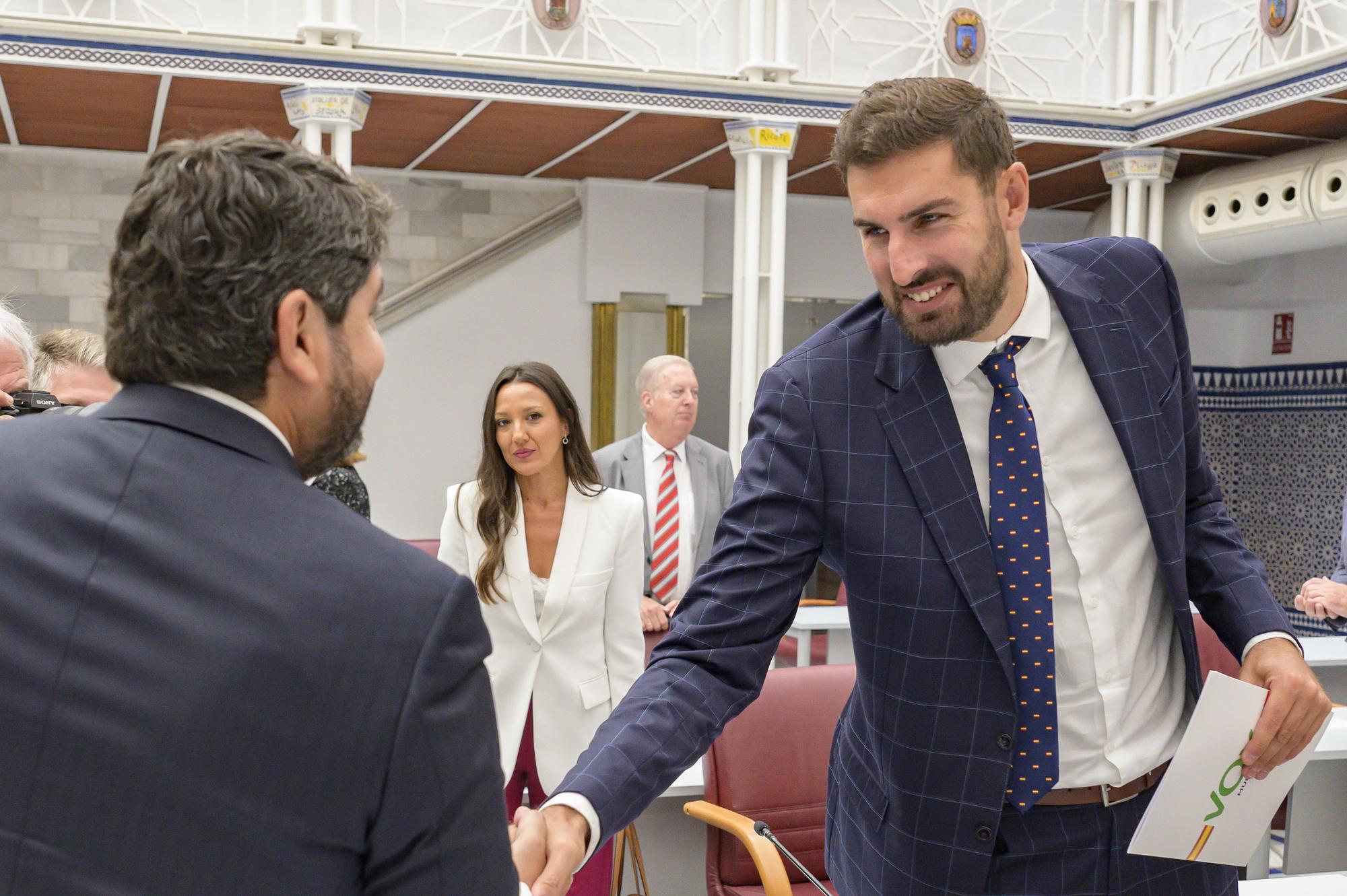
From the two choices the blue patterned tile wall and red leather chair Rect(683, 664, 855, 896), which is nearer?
red leather chair Rect(683, 664, 855, 896)

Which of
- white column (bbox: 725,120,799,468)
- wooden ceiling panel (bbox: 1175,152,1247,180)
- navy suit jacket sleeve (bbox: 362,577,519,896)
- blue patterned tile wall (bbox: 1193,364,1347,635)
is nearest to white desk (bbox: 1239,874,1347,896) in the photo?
navy suit jacket sleeve (bbox: 362,577,519,896)

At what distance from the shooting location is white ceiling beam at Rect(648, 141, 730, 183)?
28.2 ft

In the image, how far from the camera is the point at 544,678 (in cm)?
367

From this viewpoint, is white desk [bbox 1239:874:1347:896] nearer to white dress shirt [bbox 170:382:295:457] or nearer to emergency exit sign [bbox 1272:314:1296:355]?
white dress shirt [bbox 170:382:295:457]

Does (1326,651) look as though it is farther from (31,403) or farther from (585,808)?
(31,403)

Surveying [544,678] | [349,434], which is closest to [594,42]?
[544,678]

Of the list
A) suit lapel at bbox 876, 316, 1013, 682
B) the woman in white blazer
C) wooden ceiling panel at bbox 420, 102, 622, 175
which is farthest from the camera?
wooden ceiling panel at bbox 420, 102, 622, 175

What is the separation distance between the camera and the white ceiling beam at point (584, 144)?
793 centimetres

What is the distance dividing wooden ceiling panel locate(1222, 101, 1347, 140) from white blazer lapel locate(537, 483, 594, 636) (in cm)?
567

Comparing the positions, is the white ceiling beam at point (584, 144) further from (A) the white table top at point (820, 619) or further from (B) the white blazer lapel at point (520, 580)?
(B) the white blazer lapel at point (520, 580)

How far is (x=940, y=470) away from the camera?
66.7 inches

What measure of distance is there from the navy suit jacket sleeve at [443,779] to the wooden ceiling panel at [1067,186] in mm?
9223

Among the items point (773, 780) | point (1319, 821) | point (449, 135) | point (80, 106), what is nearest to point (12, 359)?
point (773, 780)

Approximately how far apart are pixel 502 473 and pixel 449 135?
5.01 meters
